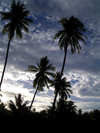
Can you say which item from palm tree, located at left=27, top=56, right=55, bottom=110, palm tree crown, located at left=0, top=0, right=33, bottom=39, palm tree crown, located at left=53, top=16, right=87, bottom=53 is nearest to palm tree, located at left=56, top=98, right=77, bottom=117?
palm tree, located at left=27, top=56, right=55, bottom=110

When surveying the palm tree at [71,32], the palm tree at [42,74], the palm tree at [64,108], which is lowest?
→ the palm tree at [64,108]

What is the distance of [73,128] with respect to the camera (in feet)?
A: 16.8

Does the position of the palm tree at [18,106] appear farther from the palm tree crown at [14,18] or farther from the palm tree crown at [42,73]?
the palm tree crown at [14,18]

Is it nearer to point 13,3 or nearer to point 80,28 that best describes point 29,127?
point 80,28

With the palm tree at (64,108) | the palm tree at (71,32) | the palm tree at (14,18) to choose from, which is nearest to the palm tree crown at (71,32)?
the palm tree at (71,32)

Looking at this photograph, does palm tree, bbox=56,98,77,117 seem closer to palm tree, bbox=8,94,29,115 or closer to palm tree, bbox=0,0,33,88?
palm tree, bbox=8,94,29,115

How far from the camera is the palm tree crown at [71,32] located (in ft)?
43.0

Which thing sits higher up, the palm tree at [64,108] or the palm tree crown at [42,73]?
the palm tree crown at [42,73]

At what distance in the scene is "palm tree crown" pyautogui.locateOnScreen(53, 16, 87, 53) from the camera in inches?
516

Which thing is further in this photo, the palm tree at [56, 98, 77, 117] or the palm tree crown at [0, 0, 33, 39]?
the palm tree at [56, 98, 77, 117]

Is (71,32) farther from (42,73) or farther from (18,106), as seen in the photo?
(18,106)

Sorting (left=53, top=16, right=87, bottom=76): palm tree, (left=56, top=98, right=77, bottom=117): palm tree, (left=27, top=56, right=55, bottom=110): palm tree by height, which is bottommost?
(left=56, top=98, right=77, bottom=117): palm tree

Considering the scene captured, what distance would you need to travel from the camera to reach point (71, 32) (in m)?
13.2

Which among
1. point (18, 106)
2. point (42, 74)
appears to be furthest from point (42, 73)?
point (18, 106)
